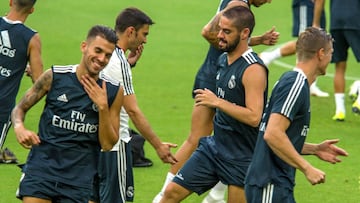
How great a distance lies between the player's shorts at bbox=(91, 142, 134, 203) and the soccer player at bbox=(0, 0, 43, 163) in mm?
1273

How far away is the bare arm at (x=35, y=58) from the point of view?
10.9 metres

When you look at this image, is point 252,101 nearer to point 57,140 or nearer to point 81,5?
point 57,140

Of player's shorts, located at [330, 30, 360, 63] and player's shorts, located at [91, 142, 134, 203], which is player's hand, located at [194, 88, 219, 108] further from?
player's shorts, located at [330, 30, 360, 63]

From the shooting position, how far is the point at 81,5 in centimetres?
2550

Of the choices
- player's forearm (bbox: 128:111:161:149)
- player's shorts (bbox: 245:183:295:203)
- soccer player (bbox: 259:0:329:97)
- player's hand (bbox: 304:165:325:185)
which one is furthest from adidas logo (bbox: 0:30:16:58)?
soccer player (bbox: 259:0:329:97)

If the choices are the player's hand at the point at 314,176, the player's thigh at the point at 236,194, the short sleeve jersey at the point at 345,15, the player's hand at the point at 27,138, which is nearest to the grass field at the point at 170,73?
the short sleeve jersey at the point at 345,15

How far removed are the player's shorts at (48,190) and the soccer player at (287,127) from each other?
4.58 ft

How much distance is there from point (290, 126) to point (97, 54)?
5.48 feet

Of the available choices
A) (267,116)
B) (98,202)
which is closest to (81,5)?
(98,202)

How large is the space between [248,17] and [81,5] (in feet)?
52.7

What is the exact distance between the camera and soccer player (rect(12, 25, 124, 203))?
28.9 ft

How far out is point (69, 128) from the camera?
29.0 feet

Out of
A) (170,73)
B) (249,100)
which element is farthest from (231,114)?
(170,73)

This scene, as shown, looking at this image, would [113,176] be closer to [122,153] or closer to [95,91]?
[122,153]
